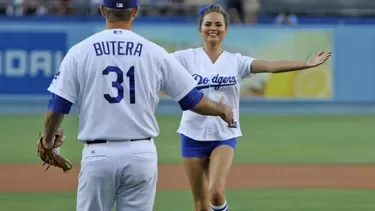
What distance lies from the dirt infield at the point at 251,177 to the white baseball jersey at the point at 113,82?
6.67 metres

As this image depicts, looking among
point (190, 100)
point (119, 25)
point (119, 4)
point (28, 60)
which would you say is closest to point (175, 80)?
point (190, 100)

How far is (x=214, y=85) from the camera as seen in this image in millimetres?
8891

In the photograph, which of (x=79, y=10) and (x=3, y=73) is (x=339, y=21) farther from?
(x=3, y=73)

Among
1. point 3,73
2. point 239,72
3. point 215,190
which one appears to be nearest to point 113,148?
point 215,190

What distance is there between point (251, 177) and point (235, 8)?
13.0m

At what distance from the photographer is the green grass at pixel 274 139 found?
16.2 m

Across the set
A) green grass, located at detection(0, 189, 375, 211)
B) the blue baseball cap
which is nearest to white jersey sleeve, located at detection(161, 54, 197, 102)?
the blue baseball cap

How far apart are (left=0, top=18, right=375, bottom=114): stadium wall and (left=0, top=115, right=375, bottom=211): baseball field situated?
110 centimetres

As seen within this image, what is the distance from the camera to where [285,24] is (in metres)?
25.0

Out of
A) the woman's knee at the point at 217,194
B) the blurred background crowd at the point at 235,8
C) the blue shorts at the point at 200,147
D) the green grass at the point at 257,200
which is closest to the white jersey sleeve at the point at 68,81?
the woman's knee at the point at 217,194

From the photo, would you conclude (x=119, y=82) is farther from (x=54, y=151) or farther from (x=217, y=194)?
(x=217, y=194)

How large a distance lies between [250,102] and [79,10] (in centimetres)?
541

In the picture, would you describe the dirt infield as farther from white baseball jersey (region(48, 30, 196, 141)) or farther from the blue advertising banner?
the blue advertising banner

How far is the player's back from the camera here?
19.9 ft
